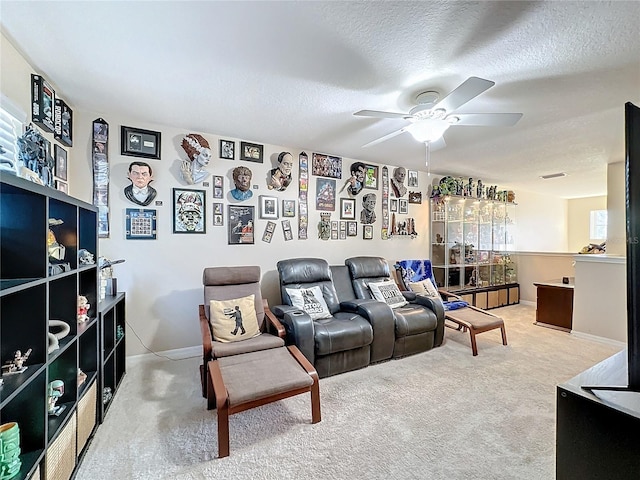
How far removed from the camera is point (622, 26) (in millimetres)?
1523

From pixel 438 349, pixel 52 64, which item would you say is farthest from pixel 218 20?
pixel 438 349

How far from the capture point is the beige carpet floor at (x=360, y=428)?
5.45ft

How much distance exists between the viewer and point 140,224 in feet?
9.89

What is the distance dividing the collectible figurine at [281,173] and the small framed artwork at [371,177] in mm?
1270

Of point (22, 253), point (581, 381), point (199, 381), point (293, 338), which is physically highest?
point (22, 253)

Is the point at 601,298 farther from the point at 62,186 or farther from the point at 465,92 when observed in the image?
the point at 62,186

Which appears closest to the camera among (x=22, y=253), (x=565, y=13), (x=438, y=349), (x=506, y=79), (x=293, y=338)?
(x=22, y=253)

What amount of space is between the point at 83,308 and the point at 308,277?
2.11 m

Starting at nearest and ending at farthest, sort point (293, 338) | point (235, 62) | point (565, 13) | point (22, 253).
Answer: point (22, 253) → point (565, 13) → point (235, 62) → point (293, 338)

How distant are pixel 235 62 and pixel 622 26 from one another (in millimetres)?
2129

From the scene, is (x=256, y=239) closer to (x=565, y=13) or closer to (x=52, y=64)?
(x=52, y=64)

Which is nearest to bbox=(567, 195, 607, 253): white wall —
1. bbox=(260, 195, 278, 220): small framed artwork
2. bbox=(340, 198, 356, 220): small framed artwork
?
bbox=(340, 198, 356, 220): small framed artwork

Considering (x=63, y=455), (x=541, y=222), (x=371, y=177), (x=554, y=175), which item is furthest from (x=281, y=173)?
(x=541, y=222)

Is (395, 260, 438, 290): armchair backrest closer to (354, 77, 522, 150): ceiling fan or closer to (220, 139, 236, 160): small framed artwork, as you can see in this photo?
(354, 77, 522, 150): ceiling fan
